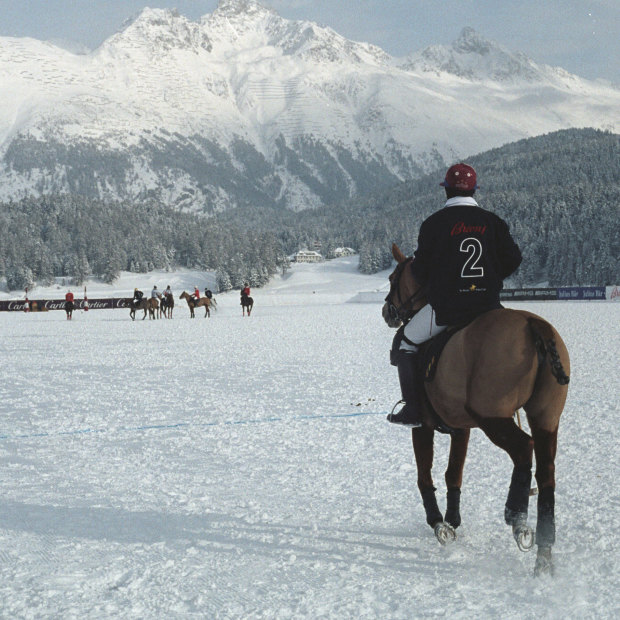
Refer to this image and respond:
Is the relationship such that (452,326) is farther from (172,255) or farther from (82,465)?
(172,255)

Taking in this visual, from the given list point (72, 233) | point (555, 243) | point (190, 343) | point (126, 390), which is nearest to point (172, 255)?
point (72, 233)

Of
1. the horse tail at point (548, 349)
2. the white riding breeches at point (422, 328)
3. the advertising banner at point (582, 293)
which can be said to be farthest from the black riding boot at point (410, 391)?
the advertising banner at point (582, 293)

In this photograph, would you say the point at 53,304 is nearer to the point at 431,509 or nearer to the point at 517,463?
the point at 431,509

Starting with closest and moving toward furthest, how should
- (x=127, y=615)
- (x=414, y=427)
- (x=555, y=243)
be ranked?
(x=127, y=615)
(x=414, y=427)
(x=555, y=243)

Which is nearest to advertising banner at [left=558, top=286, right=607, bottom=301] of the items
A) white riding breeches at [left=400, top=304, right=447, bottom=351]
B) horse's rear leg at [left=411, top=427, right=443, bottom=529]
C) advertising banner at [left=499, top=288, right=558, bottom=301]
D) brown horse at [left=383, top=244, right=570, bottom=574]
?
advertising banner at [left=499, top=288, right=558, bottom=301]

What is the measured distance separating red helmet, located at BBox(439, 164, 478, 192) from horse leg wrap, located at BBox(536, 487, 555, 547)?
208cm

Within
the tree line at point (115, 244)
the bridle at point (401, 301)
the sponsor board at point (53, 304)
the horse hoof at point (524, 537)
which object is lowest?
the sponsor board at point (53, 304)

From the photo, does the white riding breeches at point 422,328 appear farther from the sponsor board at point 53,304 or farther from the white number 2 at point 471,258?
the sponsor board at point 53,304

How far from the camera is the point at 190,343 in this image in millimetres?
22516

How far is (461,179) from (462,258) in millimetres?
632

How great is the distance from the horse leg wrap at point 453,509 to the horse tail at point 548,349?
1.19m

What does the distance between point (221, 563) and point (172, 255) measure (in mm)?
159339

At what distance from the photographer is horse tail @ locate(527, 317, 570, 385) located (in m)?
4.20

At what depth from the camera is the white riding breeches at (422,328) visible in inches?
192
